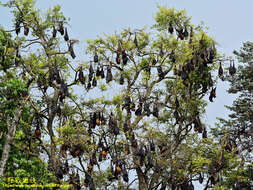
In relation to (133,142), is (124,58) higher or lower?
higher

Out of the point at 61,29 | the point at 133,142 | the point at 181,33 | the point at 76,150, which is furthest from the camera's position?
the point at 61,29

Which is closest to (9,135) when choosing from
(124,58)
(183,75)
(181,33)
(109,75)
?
(109,75)

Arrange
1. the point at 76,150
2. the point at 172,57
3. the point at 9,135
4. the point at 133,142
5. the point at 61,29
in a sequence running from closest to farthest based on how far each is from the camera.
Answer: the point at 9,135
the point at 76,150
the point at 133,142
the point at 172,57
the point at 61,29

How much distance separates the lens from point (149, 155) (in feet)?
52.3

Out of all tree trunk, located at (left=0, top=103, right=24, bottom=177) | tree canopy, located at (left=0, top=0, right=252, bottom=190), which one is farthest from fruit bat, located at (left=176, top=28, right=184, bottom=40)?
tree trunk, located at (left=0, top=103, right=24, bottom=177)

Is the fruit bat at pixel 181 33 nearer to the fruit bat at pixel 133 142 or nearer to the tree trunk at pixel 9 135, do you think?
the fruit bat at pixel 133 142

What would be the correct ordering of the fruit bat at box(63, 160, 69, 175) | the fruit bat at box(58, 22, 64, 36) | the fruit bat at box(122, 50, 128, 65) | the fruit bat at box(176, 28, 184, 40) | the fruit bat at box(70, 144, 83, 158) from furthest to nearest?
the fruit bat at box(58, 22, 64, 36) < the fruit bat at box(122, 50, 128, 65) < the fruit bat at box(176, 28, 184, 40) < the fruit bat at box(63, 160, 69, 175) < the fruit bat at box(70, 144, 83, 158)

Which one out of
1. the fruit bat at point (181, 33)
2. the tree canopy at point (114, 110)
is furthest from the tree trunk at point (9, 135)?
the fruit bat at point (181, 33)

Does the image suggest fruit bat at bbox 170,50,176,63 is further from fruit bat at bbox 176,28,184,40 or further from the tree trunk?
the tree trunk

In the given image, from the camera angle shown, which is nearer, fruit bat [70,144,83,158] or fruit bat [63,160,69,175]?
fruit bat [70,144,83,158]

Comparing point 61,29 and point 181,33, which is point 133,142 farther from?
point 61,29

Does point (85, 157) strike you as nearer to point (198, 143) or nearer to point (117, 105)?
point (117, 105)

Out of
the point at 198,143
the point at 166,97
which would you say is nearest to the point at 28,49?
the point at 166,97

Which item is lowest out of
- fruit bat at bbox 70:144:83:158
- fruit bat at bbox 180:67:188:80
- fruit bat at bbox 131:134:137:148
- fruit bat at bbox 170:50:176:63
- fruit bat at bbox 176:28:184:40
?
fruit bat at bbox 70:144:83:158
